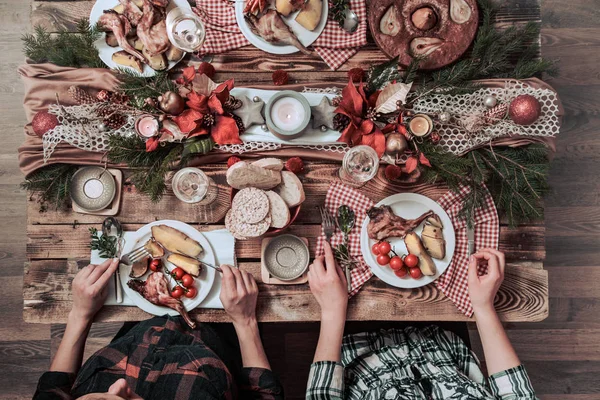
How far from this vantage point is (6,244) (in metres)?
2.48

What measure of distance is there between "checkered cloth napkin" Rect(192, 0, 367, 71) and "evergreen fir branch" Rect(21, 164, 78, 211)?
67 cm

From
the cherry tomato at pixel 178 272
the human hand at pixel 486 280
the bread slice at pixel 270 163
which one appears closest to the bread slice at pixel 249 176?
the bread slice at pixel 270 163

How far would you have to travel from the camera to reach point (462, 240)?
65.7 inches

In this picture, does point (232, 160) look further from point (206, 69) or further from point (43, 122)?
point (43, 122)

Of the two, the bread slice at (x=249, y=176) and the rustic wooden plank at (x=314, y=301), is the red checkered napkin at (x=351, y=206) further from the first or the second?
the bread slice at (x=249, y=176)

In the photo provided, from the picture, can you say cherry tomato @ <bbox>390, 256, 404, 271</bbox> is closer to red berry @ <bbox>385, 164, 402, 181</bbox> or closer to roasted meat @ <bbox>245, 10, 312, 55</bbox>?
red berry @ <bbox>385, 164, 402, 181</bbox>

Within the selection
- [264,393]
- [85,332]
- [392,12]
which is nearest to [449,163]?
[392,12]

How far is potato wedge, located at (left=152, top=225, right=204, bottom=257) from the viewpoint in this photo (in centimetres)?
163

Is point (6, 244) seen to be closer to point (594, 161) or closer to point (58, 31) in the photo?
point (58, 31)

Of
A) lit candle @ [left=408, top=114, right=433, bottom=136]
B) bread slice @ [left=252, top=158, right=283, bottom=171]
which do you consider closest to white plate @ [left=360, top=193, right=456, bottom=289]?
lit candle @ [left=408, top=114, right=433, bottom=136]

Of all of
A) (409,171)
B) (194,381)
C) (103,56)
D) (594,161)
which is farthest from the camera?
(594,161)

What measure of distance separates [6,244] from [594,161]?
322cm

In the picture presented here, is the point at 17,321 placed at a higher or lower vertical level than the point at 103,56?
lower

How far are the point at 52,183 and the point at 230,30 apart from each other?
33.6 inches
